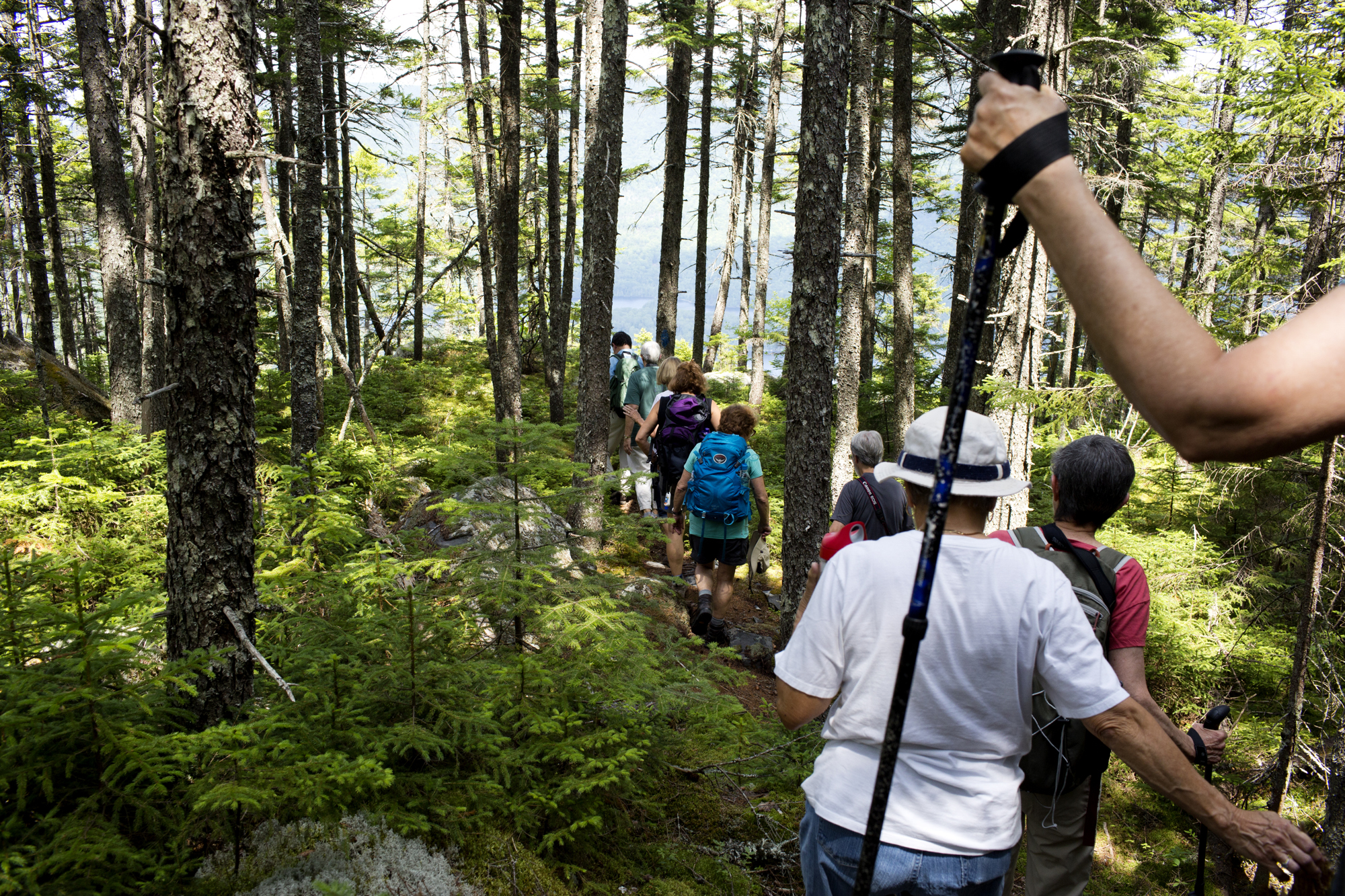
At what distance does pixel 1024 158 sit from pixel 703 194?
2170 cm

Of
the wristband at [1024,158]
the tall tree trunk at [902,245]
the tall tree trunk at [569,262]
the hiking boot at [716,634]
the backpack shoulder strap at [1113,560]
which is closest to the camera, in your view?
the wristband at [1024,158]

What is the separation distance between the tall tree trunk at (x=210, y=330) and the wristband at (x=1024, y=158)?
3.25 meters

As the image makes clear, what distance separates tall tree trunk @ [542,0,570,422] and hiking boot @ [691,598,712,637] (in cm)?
867

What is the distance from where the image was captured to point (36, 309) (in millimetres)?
16359

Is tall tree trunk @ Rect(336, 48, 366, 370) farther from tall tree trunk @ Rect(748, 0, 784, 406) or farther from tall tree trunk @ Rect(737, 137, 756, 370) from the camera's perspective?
tall tree trunk @ Rect(737, 137, 756, 370)

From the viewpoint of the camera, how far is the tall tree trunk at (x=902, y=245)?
13.8 meters

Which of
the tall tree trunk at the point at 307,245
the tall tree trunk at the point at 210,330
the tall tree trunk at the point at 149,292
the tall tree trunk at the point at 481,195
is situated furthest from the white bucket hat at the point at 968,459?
the tall tree trunk at the point at 149,292

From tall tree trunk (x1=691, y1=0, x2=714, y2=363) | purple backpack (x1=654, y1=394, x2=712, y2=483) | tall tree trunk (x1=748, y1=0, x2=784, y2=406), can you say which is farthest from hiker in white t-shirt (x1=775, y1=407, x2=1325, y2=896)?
tall tree trunk (x1=691, y1=0, x2=714, y2=363)

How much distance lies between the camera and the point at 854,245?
11289 millimetres

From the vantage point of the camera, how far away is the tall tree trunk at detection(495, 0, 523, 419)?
10703 mm

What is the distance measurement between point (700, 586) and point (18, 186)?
834 inches

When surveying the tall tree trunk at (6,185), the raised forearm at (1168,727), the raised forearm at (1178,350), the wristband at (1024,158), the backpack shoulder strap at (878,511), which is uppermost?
the tall tree trunk at (6,185)

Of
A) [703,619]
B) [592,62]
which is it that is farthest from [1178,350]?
[592,62]

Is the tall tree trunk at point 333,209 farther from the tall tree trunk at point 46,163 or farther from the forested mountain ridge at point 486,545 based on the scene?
the tall tree trunk at point 46,163
